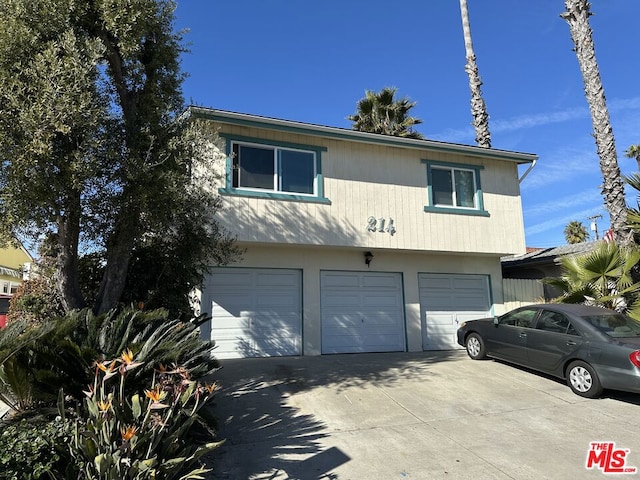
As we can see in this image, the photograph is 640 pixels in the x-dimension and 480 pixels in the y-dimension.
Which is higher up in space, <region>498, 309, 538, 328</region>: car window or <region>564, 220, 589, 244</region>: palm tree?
<region>564, 220, 589, 244</region>: palm tree

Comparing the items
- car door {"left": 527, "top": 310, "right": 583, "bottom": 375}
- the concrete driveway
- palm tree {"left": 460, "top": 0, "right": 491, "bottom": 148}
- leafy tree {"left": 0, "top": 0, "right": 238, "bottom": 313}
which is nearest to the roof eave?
leafy tree {"left": 0, "top": 0, "right": 238, "bottom": 313}

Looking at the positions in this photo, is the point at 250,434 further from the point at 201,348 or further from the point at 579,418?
the point at 579,418

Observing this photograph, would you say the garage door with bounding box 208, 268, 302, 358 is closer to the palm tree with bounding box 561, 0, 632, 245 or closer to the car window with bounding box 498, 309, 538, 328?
the car window with bounding box 498, 309, 538, 328

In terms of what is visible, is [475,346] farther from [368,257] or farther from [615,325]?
[368,257]

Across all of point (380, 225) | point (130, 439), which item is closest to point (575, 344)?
point (380, 225)

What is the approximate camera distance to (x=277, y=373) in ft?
29.1

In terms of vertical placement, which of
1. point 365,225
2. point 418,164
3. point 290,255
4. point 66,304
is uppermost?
point 418,164

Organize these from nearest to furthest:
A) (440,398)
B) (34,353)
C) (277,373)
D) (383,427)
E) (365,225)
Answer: (34,353) → (383,427) → (440,398) → (277,373) → (365,225)

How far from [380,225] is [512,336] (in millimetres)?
4252

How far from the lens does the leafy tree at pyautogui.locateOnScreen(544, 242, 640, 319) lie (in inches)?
397

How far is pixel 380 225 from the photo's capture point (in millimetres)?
11547

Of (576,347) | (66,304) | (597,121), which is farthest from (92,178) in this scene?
(597,121)

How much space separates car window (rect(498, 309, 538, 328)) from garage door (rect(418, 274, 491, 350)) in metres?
3.25

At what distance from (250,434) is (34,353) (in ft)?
8.92
